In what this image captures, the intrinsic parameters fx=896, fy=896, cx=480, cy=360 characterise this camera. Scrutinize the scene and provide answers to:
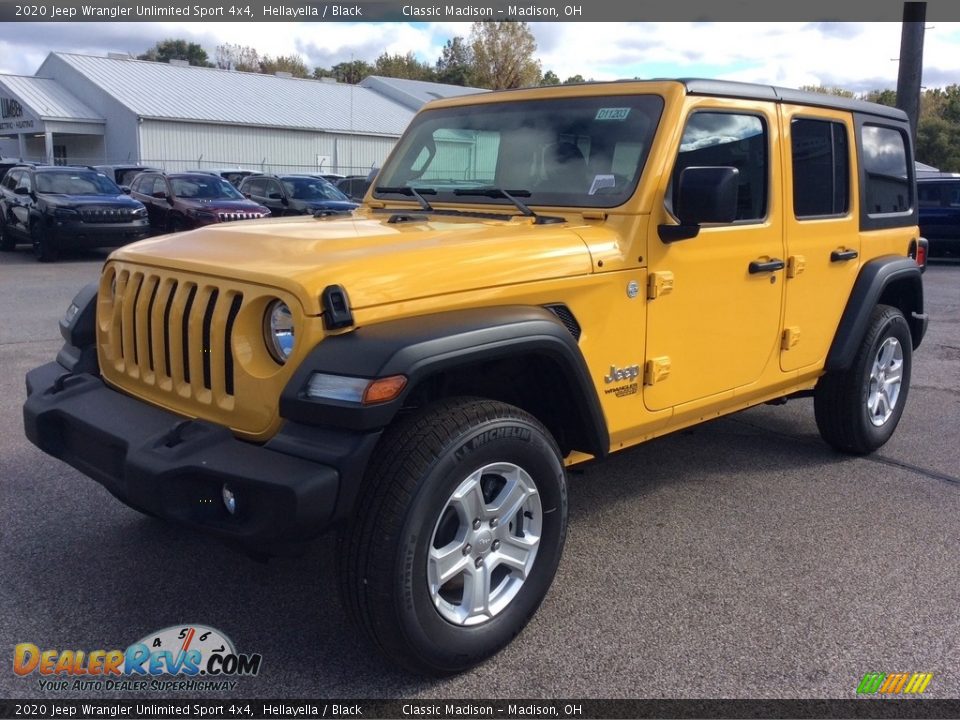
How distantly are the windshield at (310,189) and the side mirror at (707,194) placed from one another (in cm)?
1648

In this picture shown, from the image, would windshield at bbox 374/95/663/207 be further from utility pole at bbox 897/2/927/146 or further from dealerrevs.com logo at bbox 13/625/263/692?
utility pole at bbox 897/2/927/146

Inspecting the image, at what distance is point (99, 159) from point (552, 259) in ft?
134

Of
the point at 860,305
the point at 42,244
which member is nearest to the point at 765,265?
the point at 860,305

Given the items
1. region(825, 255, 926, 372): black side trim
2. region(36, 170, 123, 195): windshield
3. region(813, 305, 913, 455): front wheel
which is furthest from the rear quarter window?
region(36, 170, 123, 195): windshield

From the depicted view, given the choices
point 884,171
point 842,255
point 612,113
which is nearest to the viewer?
point 612,113

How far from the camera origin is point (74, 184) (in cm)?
1595

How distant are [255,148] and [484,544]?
127 ft

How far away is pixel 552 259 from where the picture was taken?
334 cm

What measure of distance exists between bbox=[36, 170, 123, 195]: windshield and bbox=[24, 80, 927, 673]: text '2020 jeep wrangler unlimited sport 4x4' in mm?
12829

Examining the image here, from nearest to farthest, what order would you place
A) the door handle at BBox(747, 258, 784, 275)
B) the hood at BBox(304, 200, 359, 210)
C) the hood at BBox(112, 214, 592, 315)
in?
the hood at BBox(112, 214, 592, 315)
the door handle at BBox(747, 258, 784, 275)
the hood at BBox(304, 200, 359, 210)

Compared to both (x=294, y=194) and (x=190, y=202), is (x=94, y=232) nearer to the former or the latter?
(x=190, y=202)

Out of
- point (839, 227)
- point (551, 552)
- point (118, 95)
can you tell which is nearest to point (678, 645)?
point (551, 552)

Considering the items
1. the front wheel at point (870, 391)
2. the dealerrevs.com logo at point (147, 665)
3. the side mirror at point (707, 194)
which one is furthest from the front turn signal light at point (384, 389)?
the front wheel at point (870, 391)

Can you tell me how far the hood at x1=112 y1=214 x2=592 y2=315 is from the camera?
288 cm
